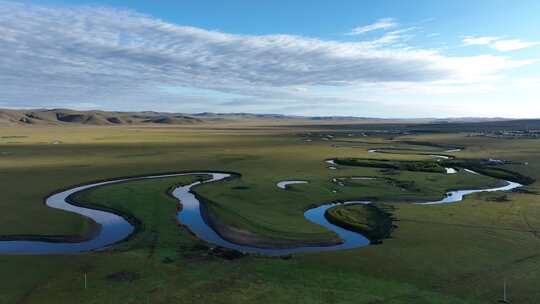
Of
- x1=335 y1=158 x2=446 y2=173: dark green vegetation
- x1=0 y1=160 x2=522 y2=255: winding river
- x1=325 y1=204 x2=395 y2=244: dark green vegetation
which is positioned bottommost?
x1=0 y1=160 x2=522 y2=255: winding river

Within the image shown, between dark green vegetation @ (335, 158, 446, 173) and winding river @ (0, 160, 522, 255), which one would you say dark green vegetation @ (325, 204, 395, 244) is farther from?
dark green vegetation @ (335, 158, 446, 173)

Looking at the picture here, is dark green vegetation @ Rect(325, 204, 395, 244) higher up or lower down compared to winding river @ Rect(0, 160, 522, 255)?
higher up

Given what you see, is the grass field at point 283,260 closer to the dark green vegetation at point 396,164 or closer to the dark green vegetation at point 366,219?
the dark green vegetation at point 366,219

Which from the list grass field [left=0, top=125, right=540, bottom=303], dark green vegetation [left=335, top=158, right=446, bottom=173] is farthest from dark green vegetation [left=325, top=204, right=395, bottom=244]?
dark green vegetation [left=335, top=158, right=446, bottom=173]

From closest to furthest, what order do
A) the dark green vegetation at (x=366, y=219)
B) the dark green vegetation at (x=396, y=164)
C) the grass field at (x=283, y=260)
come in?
1. the grass field at (x=283, y=260)
2. the dark green vegetation at (x=366, y=219)
3. the dark green vegetation at (x=396, y=164)

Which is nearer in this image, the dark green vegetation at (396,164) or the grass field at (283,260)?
the grass field at (283,260)

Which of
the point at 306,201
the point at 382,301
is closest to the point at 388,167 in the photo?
the point at 306,201

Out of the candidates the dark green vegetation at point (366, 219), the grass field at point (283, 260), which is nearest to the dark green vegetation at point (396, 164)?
the grass field at point (283, 260)

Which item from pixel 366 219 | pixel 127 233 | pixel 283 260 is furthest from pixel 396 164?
pixel 127 233

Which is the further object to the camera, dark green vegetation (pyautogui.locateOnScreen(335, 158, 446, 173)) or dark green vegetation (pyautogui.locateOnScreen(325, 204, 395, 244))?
dark green vegetation (pyautogui.locateOnScreen(335, 158, 446, 173))
